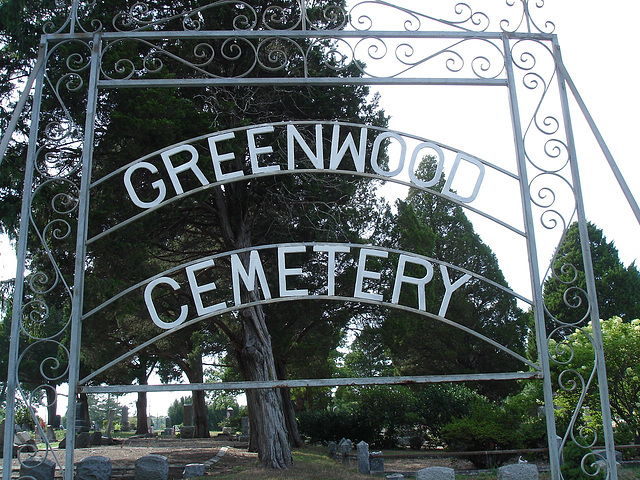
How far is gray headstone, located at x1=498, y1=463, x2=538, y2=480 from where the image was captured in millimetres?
7828

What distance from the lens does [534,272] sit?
427 cm

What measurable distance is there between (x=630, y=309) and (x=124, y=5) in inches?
948

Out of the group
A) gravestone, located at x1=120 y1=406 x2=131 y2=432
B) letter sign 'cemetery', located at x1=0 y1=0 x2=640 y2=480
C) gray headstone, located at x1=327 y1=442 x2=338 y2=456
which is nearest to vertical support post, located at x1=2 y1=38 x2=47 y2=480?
letter sign 'cemetery', located at x1=0 y1=0 x2=640 y2=480

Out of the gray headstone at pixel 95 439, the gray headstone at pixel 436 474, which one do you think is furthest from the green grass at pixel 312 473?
the gray headstone at pixel 95 439

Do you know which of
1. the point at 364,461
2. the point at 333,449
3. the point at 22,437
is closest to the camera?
the point at 364,461

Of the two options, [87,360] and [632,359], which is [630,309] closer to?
[632,359]

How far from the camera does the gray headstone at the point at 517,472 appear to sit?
7.83 meters

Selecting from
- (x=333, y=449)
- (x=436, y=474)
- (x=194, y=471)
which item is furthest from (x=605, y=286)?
(x=436, y=474)

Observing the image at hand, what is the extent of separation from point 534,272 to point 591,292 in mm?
457

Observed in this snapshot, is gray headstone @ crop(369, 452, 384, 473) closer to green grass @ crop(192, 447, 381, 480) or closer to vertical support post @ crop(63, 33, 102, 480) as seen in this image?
green grass @ crop(192, 447, 381, 480)

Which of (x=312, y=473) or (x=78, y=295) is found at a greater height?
(x=78, y=295)

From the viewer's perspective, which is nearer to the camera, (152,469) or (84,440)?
(152,469)

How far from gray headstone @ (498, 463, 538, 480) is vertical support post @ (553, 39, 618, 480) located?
3.80 meters

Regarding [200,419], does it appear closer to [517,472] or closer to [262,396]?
[262,396]
